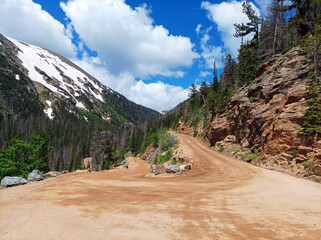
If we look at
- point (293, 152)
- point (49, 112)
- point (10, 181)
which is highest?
point (49, 112)

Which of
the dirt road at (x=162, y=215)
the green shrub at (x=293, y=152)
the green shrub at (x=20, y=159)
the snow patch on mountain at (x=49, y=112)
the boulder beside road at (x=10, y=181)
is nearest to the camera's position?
the dirt road at (x=162, y=215)

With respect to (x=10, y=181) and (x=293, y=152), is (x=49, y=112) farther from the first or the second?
(x=293, y=152)

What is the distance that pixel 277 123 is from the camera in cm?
1720

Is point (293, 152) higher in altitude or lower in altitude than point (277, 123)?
lower

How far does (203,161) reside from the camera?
19641mm

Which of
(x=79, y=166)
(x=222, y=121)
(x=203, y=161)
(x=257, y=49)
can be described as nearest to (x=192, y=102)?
(x=257, y=49)

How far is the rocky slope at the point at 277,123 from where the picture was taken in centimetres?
1427

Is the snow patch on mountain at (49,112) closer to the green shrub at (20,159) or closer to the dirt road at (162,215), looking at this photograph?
the green shrub at (20,159)

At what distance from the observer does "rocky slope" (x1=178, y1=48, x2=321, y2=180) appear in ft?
46.8

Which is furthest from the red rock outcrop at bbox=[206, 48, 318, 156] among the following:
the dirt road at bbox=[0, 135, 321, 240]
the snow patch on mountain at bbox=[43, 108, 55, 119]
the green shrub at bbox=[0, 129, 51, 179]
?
the snow patch on mountain at bbox=[43, 108, 55, 119]

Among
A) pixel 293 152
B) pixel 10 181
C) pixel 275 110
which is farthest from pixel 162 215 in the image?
pixel 275 110

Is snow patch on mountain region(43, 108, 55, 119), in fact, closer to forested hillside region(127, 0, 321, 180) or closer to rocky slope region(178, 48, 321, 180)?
forested hillside region(127, 0, 321, 180)

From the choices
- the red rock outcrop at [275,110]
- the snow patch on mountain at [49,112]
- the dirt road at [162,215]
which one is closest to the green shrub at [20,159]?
the dirt road at [162,215]

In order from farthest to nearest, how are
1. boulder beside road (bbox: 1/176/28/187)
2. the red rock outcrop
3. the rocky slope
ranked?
the red rock outcrop < the rocky slope < boulder beside road (bbox: 1/176/28/187)
